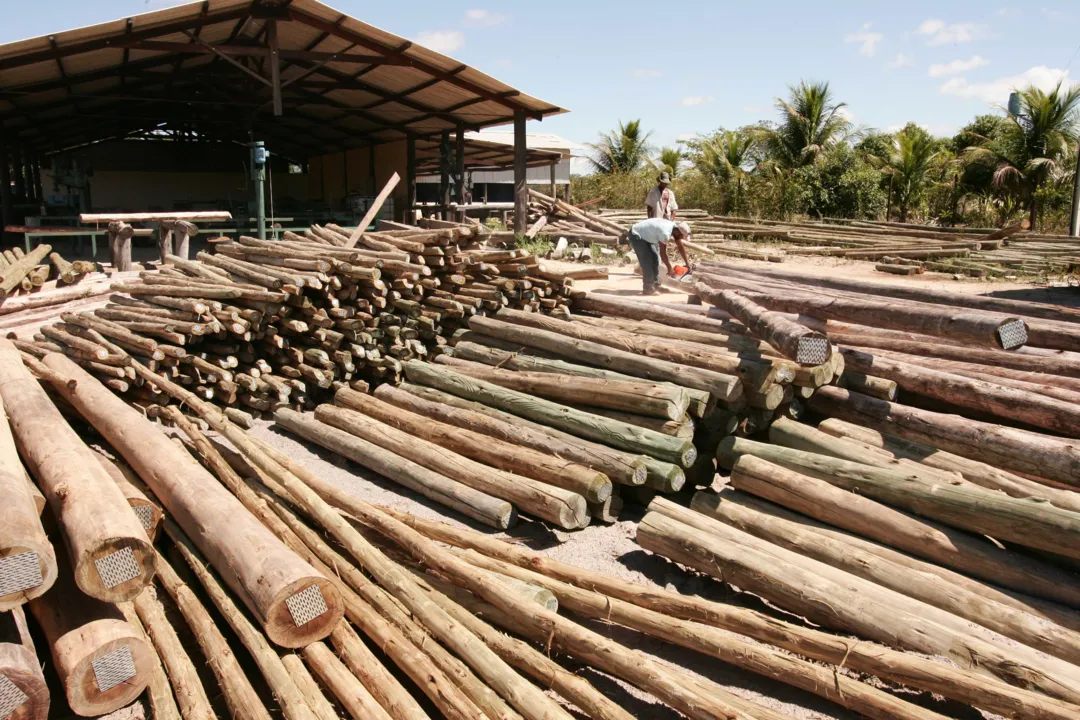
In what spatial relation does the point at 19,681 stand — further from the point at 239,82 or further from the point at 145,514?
the point at 239,82

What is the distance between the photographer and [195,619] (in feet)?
14.2

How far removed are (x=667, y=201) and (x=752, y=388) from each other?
7.36 meters

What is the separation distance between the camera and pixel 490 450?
670cm

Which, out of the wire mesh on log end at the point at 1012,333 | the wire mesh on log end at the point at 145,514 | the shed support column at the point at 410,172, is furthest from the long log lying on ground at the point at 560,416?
the shed support column at the point at 410,172

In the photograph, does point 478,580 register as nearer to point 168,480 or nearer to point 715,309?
point 168,480

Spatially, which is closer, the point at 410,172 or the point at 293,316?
the point at 293,316

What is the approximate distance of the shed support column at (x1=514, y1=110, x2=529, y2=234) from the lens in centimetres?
1731

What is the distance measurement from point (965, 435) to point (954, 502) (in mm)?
1041

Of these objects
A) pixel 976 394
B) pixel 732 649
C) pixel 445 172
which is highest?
pixel 445 172

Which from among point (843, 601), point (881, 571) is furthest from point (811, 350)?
point (843, 601)

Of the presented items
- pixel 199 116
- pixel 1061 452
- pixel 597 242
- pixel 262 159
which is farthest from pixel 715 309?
pixel 199 116

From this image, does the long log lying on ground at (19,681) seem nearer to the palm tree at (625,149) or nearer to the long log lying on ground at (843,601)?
the long log lying on ground at (843,601)

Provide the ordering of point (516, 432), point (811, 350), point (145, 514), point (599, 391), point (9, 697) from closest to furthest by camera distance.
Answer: point (9, 697)
point (145, 514)
point (811, 350)
point (516, 432)
point (599, 391)

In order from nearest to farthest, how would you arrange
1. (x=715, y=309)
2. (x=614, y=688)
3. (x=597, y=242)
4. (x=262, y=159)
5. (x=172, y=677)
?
(x=172, y=677) < (x=614, y=688) < (x=715, y=309) < (x=262, y=159) < (x=597, y=242)
